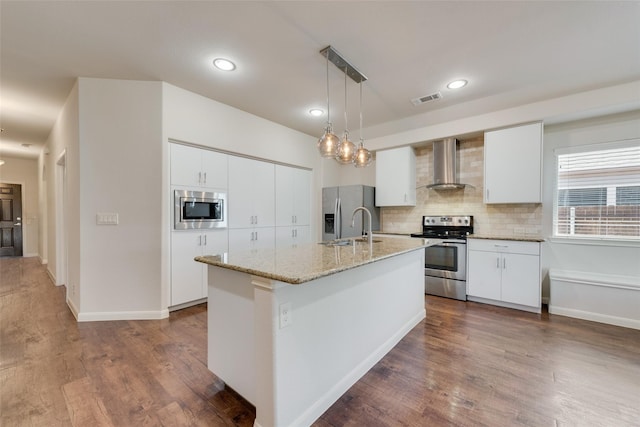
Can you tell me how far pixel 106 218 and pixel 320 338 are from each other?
285cm

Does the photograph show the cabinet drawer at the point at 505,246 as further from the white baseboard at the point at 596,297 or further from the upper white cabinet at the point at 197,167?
the upper white cabinet at the point at 197,167

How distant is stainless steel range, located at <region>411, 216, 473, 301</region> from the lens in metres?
3.78

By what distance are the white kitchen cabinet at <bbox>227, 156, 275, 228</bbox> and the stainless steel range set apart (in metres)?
2.46

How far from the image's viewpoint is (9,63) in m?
2.70

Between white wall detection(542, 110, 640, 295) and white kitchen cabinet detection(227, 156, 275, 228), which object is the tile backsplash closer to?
white wall detection(542, 110, 640, 295)

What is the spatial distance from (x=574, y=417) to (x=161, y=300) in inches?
145

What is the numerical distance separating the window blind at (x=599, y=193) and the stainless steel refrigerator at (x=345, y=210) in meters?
2.64

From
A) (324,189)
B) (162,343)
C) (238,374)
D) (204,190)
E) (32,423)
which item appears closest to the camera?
(32,423)

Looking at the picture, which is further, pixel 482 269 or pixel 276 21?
pixel 482 269

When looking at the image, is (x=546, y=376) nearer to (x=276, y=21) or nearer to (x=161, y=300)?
(x=276, y=21)

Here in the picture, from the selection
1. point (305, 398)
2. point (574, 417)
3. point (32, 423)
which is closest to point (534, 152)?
point (574, 417)

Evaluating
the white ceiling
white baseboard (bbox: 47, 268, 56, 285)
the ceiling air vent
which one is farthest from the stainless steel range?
white baseboard (bbox: 47, 268, 56, 285)

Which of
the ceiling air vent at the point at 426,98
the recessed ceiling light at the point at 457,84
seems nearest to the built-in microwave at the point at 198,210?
the ceiling air vent at the point at 426,98

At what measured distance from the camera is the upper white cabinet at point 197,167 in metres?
3.25
